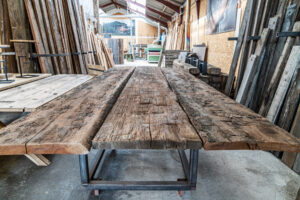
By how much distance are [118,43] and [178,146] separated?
12.5 m

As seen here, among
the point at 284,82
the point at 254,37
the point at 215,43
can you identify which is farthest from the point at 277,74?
the point at 215,43

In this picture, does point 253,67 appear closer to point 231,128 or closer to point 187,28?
point 231,128

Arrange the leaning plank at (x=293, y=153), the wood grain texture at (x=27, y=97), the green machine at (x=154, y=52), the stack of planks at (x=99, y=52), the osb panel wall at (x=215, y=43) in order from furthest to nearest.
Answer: the green machine at (x=154, y=52)
the stack of planks at (x=99, y=52)
the osb panel wall at (x=215, y=43)
the leaning plank at (x=293, y=153)
the wood grain texture at (x=27, y=97)

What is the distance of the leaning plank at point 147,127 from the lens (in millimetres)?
803

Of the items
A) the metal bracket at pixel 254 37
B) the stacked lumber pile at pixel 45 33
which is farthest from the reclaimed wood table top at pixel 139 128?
the stacked lumber pile at pixel 45 33

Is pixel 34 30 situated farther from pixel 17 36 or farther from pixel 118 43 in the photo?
pixel 118 43

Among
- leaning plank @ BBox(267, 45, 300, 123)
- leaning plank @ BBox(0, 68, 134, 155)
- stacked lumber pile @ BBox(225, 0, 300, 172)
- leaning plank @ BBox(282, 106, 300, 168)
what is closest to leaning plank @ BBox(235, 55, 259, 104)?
stacked lumber pile @ BBox(225, 0, 300, 172)

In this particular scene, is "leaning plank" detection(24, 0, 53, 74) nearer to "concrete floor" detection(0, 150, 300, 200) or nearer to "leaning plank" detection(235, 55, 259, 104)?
"concrete floor" detection(0, 150, 300, 200)

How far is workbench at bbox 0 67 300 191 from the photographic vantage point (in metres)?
Answer: 0.79

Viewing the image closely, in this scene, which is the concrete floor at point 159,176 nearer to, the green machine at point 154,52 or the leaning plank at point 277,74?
the leaning plank at point 277,74

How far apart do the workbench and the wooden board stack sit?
255 centimetres

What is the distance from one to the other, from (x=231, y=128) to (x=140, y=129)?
0.43m

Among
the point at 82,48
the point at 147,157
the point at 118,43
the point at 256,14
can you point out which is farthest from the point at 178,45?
the point at 147,157

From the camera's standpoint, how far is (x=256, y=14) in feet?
9.50
